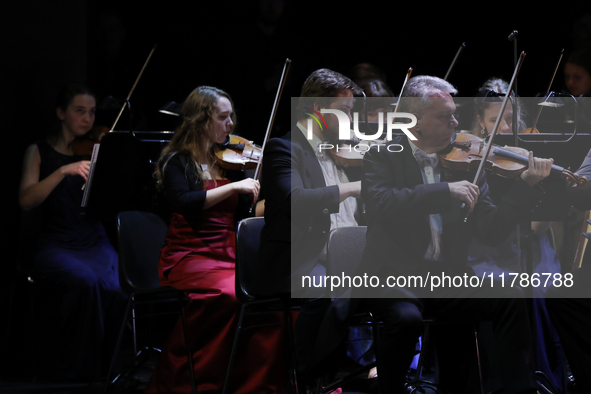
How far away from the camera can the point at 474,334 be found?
1.85m

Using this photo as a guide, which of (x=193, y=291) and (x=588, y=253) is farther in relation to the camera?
(x=193, y=291)

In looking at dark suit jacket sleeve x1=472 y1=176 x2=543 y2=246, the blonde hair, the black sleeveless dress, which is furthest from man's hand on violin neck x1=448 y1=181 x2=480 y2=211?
the black sleeveless dress

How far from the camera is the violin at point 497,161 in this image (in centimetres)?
203

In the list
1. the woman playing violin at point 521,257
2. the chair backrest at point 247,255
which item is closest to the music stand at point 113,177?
the chair backrest at point 247,255

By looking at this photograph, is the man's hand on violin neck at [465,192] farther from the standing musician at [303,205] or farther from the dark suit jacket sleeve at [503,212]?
the standing musician at [303,205]

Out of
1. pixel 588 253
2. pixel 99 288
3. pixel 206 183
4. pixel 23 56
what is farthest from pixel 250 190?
pixel 23 56

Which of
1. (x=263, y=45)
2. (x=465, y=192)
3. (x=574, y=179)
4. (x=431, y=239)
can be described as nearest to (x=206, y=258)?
(x=431, y=239)

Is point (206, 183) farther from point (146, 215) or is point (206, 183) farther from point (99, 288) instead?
point (99, 288)

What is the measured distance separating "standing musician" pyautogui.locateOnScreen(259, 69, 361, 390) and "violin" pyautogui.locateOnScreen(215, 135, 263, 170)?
0.49 meters

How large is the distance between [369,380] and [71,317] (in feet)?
3.98

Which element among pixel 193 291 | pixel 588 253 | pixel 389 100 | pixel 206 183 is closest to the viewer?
pixel 588 253

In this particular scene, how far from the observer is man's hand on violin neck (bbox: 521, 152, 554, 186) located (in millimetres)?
1938

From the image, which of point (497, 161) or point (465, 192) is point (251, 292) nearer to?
point (465, 192)

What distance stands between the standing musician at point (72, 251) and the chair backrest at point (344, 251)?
1115 millimetres
